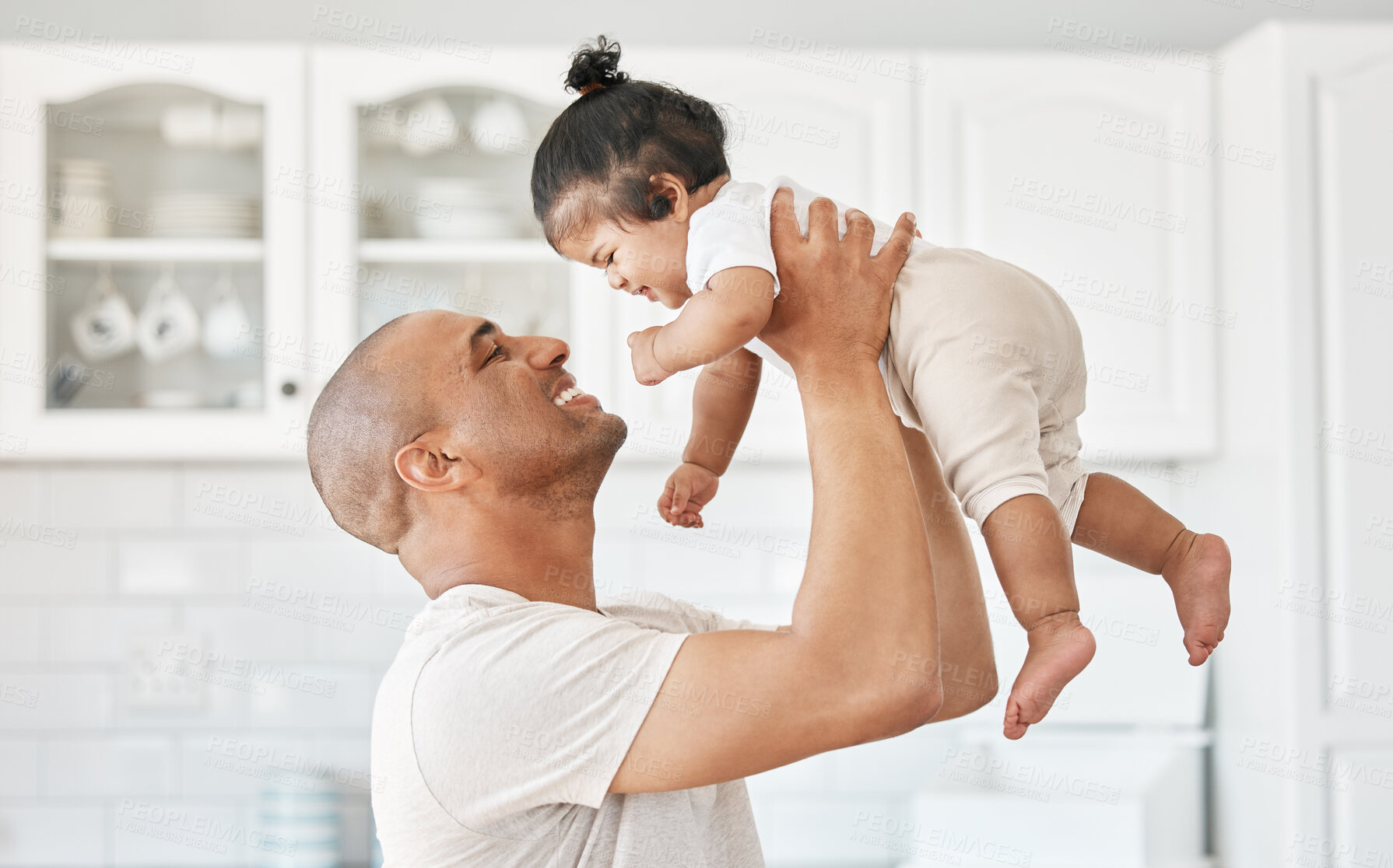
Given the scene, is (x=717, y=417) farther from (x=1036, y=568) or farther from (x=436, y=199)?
(x=436, y=199)

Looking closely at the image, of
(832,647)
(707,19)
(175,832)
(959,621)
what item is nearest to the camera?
(832,647)

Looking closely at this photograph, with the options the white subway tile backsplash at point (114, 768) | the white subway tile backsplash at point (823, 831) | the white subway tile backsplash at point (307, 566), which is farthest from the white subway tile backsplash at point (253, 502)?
the white subway tile backsplash at point (823, 831)

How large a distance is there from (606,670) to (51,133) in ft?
5.42

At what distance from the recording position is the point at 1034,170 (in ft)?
6.53

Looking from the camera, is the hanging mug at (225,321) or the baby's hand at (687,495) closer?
the baby's hand at (687,495)

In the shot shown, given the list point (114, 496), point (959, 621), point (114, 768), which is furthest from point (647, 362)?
point (114, 768)

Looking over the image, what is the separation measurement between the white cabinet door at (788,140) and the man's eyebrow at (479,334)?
911 millimetres

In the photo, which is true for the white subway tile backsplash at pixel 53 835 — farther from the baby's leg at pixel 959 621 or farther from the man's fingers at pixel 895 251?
the man's fingers at pixel 895 251

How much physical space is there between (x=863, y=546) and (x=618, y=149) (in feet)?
1.48

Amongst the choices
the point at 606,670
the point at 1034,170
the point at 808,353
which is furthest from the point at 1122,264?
the point at 606,670

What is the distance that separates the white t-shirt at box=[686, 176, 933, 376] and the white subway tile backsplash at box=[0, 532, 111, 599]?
162cm

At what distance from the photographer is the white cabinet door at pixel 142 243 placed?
1.92 metres

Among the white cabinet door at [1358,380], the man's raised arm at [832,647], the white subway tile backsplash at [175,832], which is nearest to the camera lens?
the man's raised arm at [832,647]

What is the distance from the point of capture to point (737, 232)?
0.94m
